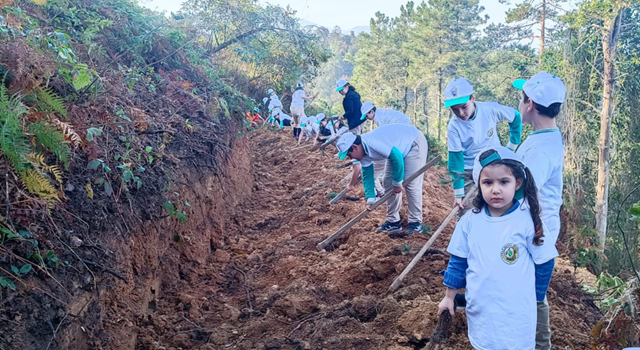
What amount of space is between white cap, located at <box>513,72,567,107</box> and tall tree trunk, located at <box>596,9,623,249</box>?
48.8 feet

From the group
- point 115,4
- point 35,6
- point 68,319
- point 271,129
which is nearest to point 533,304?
point 68,319

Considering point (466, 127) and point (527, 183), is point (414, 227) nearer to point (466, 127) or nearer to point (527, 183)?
point (466, 127)

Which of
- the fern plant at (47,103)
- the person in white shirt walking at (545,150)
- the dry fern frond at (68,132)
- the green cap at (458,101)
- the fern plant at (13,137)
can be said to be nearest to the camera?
the person in white shirt walking at (545,150)

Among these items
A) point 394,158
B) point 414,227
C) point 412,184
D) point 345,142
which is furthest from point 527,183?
point 414,227

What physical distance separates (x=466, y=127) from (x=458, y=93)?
40cm

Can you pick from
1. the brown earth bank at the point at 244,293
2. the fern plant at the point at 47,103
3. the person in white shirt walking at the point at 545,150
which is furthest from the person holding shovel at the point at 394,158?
the fern plant at the point at 47,103

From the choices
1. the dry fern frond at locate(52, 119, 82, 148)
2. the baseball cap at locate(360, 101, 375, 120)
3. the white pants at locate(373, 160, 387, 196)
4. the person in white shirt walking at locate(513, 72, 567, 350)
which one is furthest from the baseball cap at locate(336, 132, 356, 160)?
the baseball cap at locate(360, 101, 375, 120)

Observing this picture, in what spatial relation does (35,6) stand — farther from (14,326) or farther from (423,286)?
(423,286)

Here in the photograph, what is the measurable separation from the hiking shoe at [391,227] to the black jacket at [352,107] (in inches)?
147

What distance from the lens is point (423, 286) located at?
439cm

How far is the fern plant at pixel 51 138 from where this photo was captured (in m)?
3.48

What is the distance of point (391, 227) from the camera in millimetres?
6145

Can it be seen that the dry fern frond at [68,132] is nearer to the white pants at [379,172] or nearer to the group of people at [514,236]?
the group of people at [514,236]

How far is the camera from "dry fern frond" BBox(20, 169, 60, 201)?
3247 mm
